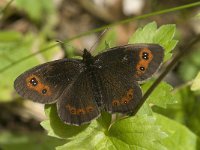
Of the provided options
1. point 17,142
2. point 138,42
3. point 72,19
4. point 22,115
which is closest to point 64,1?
point 72,19

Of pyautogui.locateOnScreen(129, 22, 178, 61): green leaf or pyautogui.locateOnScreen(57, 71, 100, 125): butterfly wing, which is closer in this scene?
pyautogui.locateOnScreen(57, 71, 100, 125): butterfly wing

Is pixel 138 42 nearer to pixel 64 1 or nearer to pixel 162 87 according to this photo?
pixel 162 87

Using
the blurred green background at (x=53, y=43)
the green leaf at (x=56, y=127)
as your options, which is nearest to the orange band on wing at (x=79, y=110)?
→ the green leaf at (x=56, y=127)

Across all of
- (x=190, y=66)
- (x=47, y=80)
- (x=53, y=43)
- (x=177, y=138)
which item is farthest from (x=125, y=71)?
(x=190, y=66)

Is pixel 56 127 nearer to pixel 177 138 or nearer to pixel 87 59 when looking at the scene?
pixel 87 59

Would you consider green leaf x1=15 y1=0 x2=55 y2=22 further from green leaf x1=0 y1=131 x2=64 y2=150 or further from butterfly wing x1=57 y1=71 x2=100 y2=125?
butterfly wing x1=57 y1=71 x2=100 y2=125

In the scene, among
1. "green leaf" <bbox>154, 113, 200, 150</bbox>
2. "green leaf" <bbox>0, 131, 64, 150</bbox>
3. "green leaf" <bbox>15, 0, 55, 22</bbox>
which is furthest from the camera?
"green leaf" <bbox>15, 0, 55, 22</bbox>

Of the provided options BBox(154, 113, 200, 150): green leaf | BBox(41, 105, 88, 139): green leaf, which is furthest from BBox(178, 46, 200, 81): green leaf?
BBox(41, 105, 88, 139): green leaf
